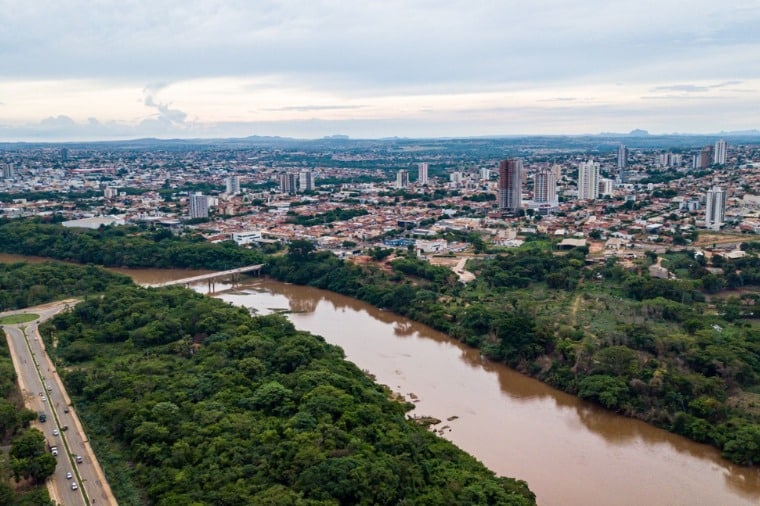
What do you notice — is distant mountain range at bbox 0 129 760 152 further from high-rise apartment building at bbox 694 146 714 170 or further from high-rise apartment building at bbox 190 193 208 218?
high-rise apartment building at bbox 190 193 208 218

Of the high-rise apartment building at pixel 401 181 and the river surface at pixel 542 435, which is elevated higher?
the high-rise apartment building at pixel 401 181

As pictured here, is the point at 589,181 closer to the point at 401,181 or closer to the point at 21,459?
the point at 401,181

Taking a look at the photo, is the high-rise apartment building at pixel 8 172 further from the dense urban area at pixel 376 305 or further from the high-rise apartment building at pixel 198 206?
the high-rise apartment building at pixel 198 206

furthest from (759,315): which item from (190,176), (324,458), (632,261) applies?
(190,176)

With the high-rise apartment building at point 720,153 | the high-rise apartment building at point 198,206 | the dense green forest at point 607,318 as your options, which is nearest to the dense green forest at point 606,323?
the dense green forest at point 607,318

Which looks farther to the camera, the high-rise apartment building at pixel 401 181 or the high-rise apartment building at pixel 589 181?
the high-rise apartment building at pixel 401 181

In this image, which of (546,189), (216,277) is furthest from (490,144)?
(216,277)
